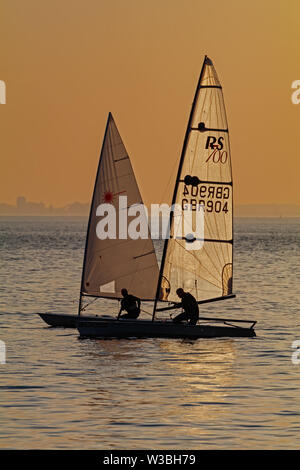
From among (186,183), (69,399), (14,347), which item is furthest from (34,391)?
(186,183)

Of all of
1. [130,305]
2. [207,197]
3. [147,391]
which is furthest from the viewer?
[207,197]

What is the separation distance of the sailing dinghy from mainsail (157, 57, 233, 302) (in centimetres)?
3

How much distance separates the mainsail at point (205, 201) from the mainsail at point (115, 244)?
2.14 metres

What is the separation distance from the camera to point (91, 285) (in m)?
44.4

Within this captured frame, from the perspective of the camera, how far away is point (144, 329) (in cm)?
3950

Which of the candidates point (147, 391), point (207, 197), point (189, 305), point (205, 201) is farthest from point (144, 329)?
point (147, 391)

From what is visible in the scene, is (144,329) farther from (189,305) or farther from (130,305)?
(130,305)

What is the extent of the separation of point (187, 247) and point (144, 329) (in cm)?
407

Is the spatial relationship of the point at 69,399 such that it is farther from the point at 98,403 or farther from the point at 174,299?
the point at 174,299

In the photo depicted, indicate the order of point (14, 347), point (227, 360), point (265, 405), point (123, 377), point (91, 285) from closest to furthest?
1. point (265, 405)
2. point (123, 377)
3. point (227, 360)
4. point (14, 347)
5. point (91, 285)

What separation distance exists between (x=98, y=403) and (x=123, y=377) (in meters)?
4.19
